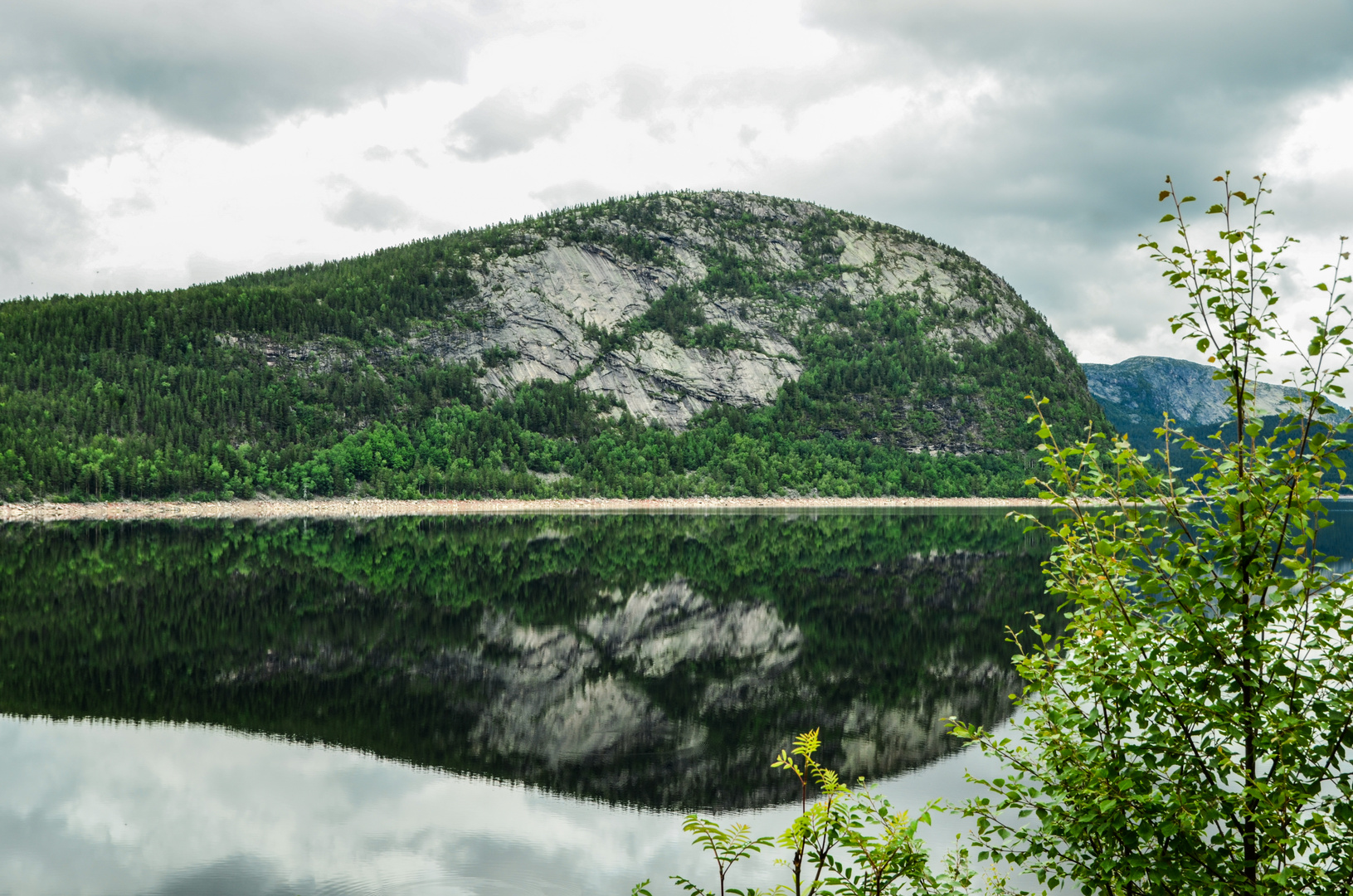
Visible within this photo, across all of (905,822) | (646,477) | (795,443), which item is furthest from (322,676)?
(795,443)

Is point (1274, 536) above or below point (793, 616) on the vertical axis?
above

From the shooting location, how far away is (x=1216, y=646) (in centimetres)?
534

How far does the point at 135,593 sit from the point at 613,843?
97.6ft

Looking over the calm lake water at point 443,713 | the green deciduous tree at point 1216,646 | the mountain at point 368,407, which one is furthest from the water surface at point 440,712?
the mountain at point 368,407

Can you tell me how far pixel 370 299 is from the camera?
18925 centimetres

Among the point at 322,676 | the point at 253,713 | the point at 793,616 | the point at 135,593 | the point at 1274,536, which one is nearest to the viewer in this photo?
the point at 1274,536

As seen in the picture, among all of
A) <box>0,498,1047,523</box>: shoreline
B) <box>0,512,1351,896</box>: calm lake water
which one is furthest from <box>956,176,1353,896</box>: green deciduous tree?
<box>0,498,1047,523</box>: shoreline

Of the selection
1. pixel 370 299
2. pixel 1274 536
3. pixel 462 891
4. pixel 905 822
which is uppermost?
pixel 370 299

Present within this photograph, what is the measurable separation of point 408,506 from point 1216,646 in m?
138

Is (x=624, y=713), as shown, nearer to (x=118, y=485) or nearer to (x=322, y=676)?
(x=322, y=676)

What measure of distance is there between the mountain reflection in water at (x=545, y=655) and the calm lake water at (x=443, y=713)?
12 centimetres

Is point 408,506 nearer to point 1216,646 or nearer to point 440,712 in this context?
point 440,712

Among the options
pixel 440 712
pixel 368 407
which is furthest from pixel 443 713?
pixel 368 407

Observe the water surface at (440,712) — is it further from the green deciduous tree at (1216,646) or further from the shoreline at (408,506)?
the shoreline at (408,506)
